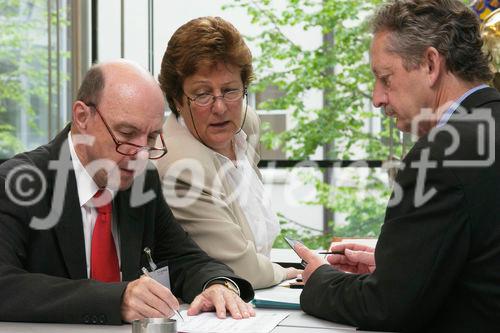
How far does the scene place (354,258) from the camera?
7.79 ft

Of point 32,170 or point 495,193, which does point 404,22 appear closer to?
point 495,193

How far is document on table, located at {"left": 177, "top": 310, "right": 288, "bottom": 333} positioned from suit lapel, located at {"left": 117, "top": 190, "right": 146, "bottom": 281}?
266 millimetres

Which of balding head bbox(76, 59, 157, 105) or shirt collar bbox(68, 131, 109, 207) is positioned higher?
balding head bbox(76, 59, 157, 105)

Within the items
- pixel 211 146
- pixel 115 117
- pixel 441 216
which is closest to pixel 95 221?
pixel 115 117

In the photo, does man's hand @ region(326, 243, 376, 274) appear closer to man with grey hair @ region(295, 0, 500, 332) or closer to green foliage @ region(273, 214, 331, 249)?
man with grey hair @ region(295, 0, 500, 332)

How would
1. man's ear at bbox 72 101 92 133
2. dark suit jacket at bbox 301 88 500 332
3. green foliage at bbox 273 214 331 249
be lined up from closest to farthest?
1. dark suit jacket at bbox 301 88 500 332
2. man's ear at bbox 72 101 92 133
3. green foliage at bbox 273 214 331 249

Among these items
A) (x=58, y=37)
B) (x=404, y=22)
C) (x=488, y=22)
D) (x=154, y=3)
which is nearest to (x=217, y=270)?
(x=404, y=22)

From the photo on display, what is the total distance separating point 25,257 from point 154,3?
4.79 metres

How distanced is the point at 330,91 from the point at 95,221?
5042 mm

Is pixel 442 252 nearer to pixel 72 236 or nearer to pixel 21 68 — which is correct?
pixel 72 236

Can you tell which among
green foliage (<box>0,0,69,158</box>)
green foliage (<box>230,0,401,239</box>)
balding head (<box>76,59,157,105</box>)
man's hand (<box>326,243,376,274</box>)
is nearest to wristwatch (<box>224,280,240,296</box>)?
man's hand (<box>326,243,376,274</box>)

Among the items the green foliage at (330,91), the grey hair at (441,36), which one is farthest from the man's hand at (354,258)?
the green foliage at (330,91)

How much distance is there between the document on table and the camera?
1.85m

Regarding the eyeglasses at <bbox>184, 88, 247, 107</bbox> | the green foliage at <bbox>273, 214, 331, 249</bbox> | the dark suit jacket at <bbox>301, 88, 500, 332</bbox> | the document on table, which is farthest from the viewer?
the green foliage at <bbox>273, 214, 331, 249</bbox>
